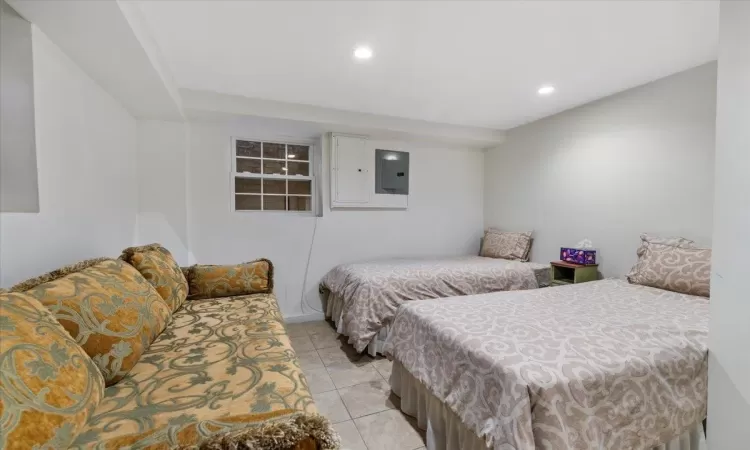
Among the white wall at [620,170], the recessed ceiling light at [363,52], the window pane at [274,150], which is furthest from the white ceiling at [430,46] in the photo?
the window pane at [274,150]

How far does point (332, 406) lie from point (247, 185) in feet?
8.35

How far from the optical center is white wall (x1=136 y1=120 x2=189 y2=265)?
2.82 m

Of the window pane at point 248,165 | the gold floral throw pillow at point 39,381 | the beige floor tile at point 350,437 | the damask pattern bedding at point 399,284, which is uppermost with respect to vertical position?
the window pane at point 248,165

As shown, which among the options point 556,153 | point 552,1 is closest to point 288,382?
point 552,1

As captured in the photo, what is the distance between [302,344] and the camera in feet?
9.21

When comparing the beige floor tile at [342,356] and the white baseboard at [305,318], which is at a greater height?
the white baseboard at [305,318]

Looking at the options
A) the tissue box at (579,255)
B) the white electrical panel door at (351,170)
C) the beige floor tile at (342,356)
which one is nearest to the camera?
the beige floor tile at (342,356)

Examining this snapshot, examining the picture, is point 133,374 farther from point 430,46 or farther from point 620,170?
point 620,170

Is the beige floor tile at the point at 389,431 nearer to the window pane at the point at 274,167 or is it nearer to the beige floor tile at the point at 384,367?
the beige floor tile at the point at 384,367

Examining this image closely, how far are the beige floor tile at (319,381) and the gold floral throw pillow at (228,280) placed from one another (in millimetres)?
719

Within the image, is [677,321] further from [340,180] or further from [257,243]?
[257,243]

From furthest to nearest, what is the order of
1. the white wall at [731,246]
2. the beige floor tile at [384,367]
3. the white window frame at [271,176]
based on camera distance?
the white window frame at [271,176]
the beige floor tile at [384,367]
the white wall at [731,246]

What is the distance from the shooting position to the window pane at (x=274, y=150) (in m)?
3.54

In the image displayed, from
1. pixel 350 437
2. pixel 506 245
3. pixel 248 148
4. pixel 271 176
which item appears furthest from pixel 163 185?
pixel 506 245
